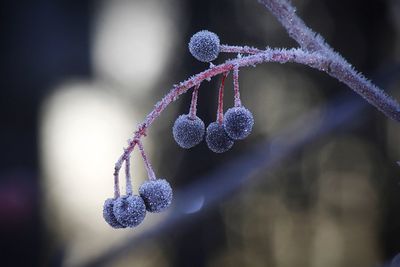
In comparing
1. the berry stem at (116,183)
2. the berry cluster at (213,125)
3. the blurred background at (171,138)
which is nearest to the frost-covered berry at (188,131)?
the berry cluster at (213,125)

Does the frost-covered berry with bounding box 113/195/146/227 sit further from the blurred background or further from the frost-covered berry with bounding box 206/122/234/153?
the blurred background

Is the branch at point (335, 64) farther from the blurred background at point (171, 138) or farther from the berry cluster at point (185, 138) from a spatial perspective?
the blurred background at point (171, 138)

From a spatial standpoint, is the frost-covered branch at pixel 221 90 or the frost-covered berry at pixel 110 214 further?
the frost-covered berry at pixel 110 214

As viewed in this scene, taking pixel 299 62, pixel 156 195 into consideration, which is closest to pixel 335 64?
pixel 299 62

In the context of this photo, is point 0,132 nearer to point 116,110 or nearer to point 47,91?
point 47,91

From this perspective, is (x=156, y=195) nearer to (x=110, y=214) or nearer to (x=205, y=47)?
(x=110, y=214)

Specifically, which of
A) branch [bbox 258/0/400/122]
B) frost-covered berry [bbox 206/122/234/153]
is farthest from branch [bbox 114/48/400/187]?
frost-covered berry [bbox 206/122/234/153]

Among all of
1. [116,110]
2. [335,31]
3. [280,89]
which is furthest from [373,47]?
[116,110]
